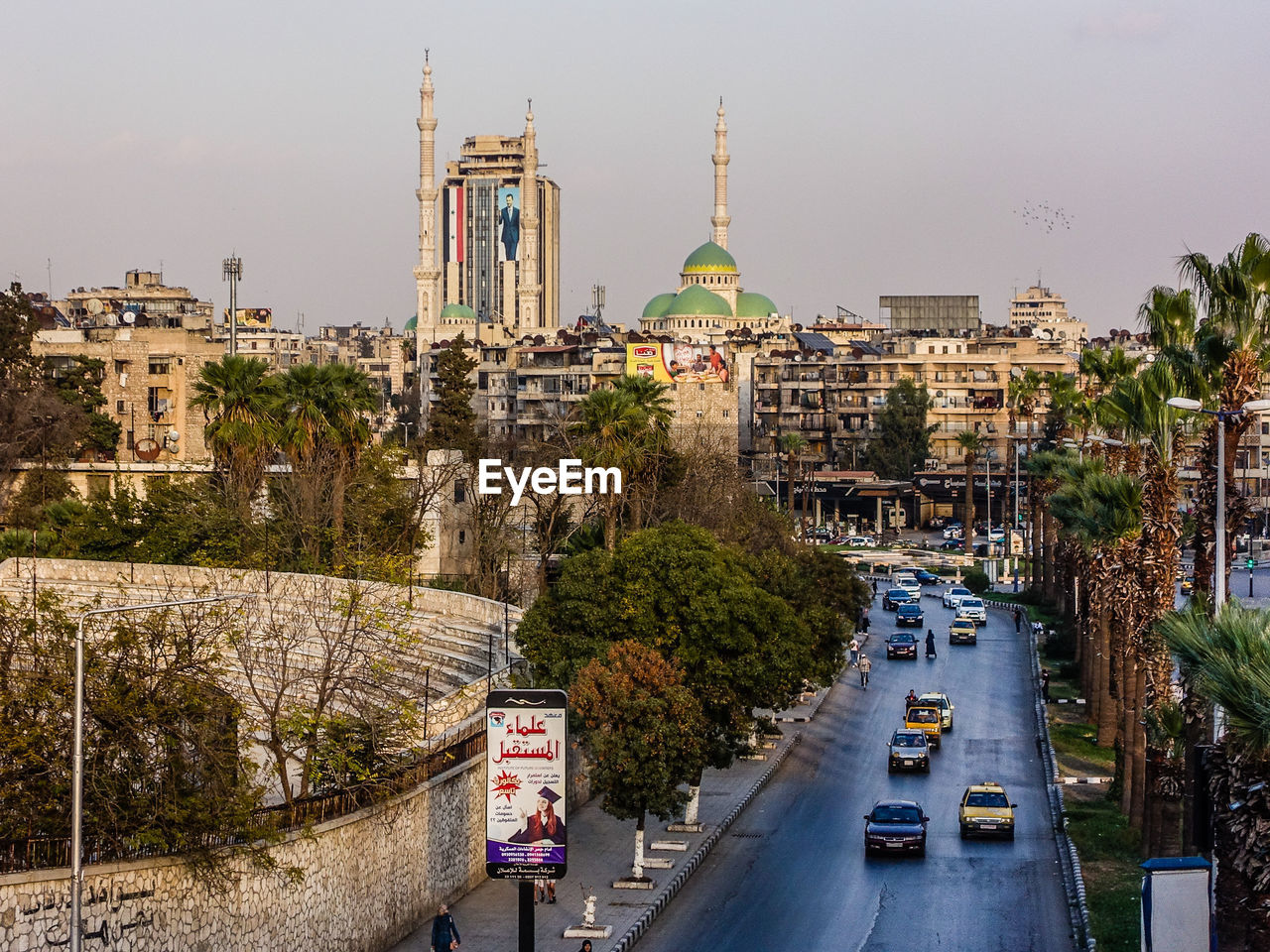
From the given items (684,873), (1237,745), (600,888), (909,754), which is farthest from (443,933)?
(909,754)

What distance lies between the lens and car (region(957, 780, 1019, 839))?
129 feet

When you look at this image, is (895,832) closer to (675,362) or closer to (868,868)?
(868,868)

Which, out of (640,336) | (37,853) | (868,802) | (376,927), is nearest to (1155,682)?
(868,802)

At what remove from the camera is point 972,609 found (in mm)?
83062

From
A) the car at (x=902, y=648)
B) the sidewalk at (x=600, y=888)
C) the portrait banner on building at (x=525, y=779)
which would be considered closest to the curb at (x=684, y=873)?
the sidewalk at (x=600, y=888)

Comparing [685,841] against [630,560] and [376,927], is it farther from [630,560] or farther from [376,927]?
[376,927]

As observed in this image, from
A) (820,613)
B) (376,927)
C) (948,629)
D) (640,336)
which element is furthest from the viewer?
(640,336)

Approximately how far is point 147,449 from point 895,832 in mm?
56500

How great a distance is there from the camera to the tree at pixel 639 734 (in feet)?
115

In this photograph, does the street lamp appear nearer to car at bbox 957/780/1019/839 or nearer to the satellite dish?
car at bbox 957/780/1019/839

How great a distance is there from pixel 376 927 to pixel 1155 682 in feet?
54.0

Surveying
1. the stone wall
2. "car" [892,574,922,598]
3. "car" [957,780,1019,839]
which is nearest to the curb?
the stone wall

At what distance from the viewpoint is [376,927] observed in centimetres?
2978
